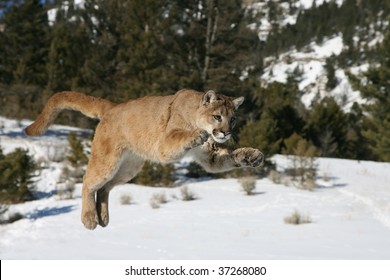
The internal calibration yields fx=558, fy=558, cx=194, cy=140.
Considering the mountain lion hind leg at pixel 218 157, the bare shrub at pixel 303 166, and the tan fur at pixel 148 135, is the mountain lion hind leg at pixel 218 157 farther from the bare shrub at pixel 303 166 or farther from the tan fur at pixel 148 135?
the bare shrub at pixel 303 166

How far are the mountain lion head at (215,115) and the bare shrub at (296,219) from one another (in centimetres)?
1140

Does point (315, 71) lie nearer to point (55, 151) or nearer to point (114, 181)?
point (55, 151)

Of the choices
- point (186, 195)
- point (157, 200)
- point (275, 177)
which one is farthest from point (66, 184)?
point (275, 177)

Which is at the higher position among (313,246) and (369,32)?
(369,32)

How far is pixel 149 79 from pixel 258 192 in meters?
6.15

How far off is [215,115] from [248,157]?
598mm

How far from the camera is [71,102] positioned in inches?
262

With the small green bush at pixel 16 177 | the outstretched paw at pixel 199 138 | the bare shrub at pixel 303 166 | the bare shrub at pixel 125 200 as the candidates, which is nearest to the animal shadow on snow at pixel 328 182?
the bare shrub at pixel 303 166

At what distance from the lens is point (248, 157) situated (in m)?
5.66

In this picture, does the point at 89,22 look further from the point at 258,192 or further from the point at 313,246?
the point at 313,246

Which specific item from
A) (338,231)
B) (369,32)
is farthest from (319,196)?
(369,32)

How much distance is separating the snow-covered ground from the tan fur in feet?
23.2

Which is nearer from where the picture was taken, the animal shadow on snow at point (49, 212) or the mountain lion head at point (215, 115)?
the mountain lion head at point (215, 115)

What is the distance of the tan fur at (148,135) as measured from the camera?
5461mm
